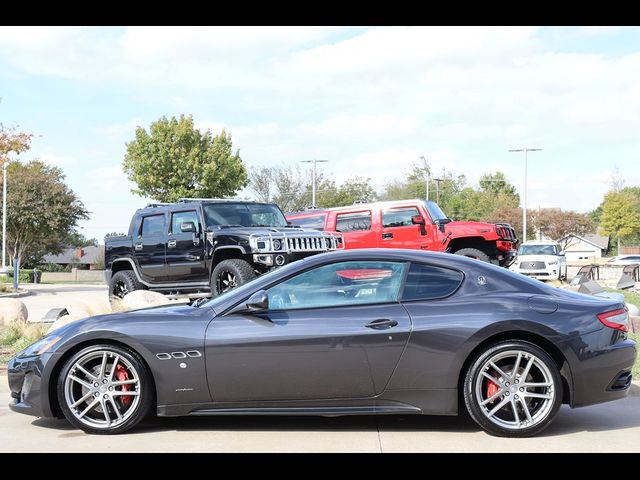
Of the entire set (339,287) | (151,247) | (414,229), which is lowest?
(339,287)

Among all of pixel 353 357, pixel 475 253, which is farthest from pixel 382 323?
pixel 475 253

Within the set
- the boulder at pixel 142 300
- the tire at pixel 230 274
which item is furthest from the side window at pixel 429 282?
the tire at pixel 230 274

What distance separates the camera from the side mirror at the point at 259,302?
228 inches

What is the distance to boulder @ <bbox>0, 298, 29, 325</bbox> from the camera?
465 inches

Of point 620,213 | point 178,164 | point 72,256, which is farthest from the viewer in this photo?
point 72,256

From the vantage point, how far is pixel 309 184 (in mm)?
56344

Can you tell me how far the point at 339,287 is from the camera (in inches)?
237

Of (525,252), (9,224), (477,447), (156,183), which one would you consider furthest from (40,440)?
(9,224)

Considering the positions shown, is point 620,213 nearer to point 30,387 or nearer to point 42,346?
point 42,346

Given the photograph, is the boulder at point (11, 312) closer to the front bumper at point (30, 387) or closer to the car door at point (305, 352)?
the front bumper at point (30, 387)

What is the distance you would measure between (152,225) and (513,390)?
9.95 metres

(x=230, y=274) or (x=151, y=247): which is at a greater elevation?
(x=151, y=247)
